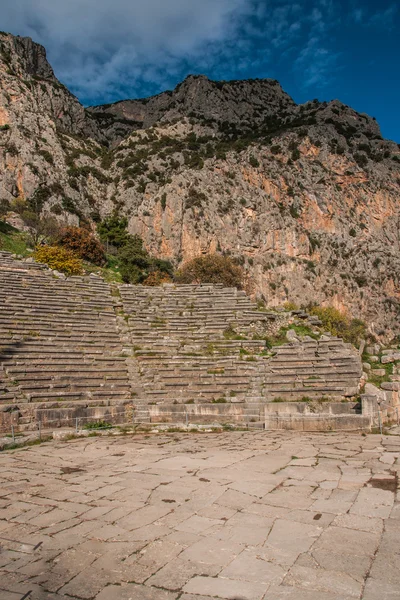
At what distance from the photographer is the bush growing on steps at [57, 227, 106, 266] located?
34438mm

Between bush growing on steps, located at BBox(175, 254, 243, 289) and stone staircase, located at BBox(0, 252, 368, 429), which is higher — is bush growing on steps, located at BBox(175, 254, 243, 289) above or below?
above

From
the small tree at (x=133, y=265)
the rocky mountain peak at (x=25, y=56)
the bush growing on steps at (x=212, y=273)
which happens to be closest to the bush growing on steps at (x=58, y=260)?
the small tree at (x=133, y=265)

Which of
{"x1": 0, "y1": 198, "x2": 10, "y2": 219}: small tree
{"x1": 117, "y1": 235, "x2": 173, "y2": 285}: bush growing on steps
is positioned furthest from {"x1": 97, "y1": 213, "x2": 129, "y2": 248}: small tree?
{"x1": 0, "y1": 198, "x2": 10, "y2": 219}: small tree

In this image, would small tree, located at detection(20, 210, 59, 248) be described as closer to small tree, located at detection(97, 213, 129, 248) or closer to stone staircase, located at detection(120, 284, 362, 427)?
small tree, located at detection(97, 213, 129, 248)

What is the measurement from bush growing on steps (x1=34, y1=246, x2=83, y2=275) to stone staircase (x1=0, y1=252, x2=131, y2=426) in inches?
231

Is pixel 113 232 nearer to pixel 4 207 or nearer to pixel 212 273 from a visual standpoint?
pixel 4 207

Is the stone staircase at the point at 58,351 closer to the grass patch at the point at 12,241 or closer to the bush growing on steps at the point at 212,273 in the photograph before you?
the grass patch at the point at 12,241

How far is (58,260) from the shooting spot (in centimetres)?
2722

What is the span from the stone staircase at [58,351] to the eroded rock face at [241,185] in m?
35.4

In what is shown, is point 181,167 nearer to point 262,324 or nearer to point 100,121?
point 100,121

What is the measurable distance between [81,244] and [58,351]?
72.7 feet

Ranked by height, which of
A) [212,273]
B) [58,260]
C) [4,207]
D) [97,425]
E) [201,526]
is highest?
[4,207]

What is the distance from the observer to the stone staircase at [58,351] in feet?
37.6

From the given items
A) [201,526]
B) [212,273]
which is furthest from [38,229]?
[201,526]
